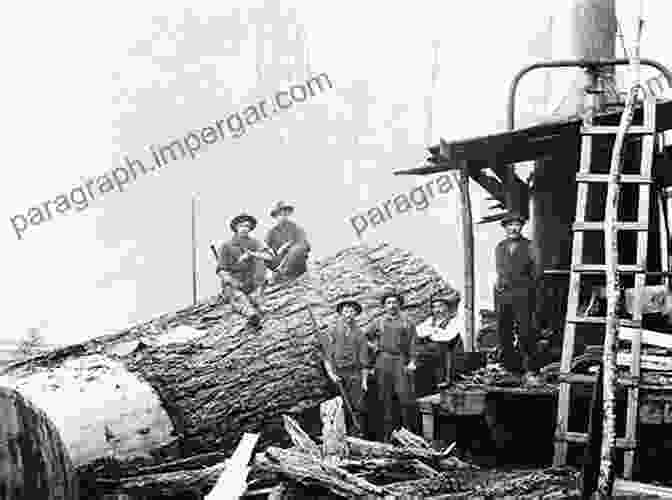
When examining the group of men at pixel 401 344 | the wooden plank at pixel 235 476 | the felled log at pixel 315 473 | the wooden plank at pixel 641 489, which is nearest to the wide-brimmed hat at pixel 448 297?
the group of men at pixel 401 344

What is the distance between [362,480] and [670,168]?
5.14 metres

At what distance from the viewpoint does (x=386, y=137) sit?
2068 inches

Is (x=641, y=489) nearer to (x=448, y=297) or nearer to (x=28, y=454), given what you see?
(x=28, y=454)

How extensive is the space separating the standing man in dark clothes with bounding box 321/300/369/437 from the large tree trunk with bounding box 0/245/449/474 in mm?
190

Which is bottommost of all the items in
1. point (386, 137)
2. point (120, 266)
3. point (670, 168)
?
point (120, 266)

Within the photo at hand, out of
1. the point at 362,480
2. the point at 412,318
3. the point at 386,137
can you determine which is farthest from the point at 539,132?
the point at 386,137

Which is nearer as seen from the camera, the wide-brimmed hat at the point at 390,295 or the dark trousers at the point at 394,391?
the dark trousers at the point at 394,391

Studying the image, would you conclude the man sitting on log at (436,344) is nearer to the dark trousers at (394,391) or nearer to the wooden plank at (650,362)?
the dark trousers at (394,391)

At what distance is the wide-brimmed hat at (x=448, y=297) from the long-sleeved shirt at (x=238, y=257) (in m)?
2.39

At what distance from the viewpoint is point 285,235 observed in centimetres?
1090

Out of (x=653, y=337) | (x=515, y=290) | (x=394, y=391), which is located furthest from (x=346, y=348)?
(x=653, y=337)

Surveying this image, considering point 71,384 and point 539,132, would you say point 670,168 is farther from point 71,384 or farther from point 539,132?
point 71,384

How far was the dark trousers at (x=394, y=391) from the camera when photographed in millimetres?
8320

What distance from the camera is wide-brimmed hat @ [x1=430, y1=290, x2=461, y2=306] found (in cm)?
972
